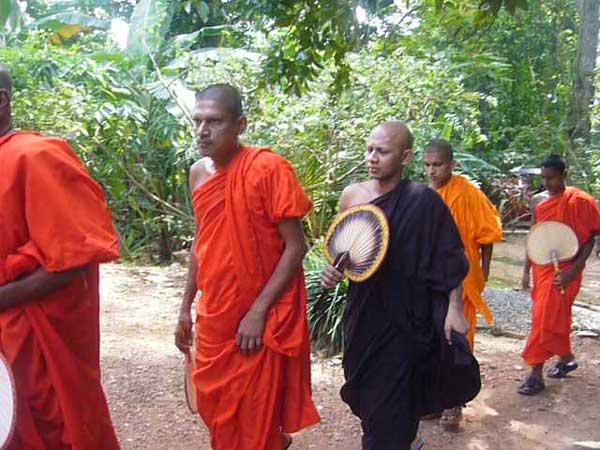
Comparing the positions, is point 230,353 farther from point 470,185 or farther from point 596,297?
point 596,297

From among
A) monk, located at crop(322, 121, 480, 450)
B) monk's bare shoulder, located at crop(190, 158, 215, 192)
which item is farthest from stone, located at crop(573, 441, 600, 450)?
monk's bare shoulder, located at crop(190, 158, 215, 192)

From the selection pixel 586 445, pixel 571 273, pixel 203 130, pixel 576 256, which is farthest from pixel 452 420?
pixel 203 130

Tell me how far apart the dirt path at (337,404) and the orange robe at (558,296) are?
349 millimetres

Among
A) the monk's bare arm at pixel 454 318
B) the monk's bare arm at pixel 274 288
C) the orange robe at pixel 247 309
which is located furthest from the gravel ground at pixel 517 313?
the monk's bare arm at pixel 274 288

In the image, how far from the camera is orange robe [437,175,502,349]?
4.90 metres

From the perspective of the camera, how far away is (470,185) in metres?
4.99

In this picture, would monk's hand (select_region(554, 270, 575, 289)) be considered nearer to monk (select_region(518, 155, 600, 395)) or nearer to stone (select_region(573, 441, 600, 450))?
monk (select_region(518, 155, 600, 395))

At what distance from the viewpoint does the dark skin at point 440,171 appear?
4.86 m

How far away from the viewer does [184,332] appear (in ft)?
12.0

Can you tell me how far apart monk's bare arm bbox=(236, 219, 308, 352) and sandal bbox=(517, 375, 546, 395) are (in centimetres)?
291

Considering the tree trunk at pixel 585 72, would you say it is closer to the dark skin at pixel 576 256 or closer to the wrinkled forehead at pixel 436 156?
the dark skin at pixel 576 256

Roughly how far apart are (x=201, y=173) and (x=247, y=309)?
0.72m

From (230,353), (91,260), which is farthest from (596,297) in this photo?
(91,260)

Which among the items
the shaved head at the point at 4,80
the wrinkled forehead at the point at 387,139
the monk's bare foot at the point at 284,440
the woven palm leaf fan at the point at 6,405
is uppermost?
the shaved head at the point at 4,80
